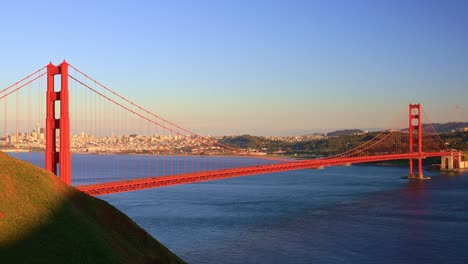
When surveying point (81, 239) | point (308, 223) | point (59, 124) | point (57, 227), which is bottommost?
point (308, 223)

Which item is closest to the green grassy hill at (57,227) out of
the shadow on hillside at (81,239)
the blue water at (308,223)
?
the shadow on hillside at (81,239)

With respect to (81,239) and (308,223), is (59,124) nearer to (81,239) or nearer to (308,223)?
(81,239)

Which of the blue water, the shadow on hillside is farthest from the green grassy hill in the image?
the blue water

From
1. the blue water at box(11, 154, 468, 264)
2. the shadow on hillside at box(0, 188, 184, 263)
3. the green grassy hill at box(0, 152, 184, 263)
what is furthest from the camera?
the blue water at box(11, 154, 468, 264)

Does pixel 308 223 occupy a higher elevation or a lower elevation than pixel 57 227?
lower

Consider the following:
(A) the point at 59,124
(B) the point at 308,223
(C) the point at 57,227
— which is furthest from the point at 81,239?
(B) the point at 308,223

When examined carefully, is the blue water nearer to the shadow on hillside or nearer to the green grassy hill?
the shadow on hillside
